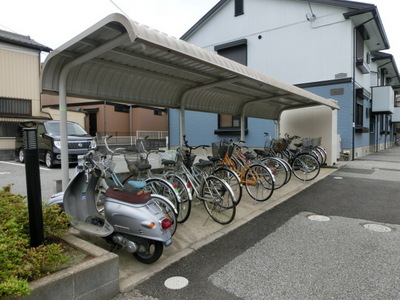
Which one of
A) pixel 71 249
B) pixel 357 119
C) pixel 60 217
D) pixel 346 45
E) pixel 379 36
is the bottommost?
pixel 71 249

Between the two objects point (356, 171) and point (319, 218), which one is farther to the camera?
point (356, 171)

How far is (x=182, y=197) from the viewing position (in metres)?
4.04

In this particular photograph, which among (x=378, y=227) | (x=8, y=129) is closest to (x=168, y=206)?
(x=378, y=227)

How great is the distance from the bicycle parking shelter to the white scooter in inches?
28.4

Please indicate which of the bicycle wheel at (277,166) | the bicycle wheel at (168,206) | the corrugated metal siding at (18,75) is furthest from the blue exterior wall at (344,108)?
the corrugated metal siding at (18,75)

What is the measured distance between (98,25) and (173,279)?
2.61 m

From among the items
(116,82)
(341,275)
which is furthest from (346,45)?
(341,275)

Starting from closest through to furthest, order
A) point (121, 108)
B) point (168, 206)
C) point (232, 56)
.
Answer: point (168, 206) < point (232, 56) < point (121, 108)

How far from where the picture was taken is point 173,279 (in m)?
2.53

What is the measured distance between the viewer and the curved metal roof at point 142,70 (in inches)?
113

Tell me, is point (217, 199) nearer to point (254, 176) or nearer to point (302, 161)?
point (254, 176)

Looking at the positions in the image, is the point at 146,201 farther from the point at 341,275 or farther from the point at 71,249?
the point at 341,275

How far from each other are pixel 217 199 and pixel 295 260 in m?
1.42

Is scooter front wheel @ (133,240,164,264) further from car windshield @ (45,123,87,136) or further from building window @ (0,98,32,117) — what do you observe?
building window @ (0,98,32,117)
